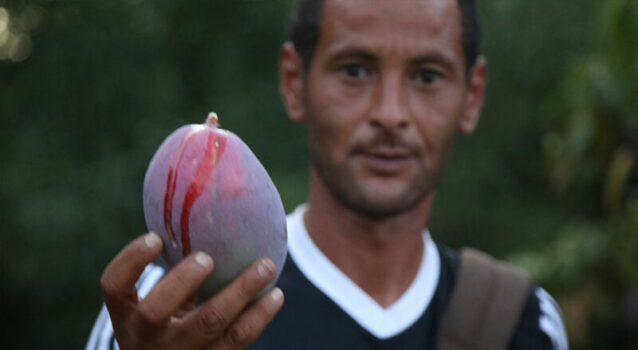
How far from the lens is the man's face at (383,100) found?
173 centimetres

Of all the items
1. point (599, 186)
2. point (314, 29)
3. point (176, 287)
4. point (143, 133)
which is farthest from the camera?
point (599, 186)

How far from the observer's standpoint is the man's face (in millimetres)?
1729

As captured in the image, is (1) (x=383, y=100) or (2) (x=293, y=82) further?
(2) (x=293, y=82)

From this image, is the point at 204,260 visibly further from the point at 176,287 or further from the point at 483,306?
the point at 483,306

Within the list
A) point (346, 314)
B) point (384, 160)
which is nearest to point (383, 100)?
point (384, 160)

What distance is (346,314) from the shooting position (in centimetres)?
178

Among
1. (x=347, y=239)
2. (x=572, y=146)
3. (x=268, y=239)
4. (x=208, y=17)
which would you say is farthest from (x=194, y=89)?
(x=268, y=239)

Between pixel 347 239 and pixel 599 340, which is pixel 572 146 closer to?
pixel 599 340

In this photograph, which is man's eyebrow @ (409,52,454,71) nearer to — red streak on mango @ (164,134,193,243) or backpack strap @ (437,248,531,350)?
backpack strap @ (437,248,531,350)

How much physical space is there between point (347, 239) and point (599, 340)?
4752mm

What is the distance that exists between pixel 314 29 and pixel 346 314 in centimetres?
71

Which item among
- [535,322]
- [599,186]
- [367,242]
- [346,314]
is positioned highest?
[367,242]

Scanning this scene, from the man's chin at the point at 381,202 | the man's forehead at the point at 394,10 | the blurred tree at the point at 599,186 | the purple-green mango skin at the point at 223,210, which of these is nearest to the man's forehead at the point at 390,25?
the man's forehead at the point at 394,10

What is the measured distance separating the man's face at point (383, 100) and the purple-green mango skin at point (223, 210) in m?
0.61
